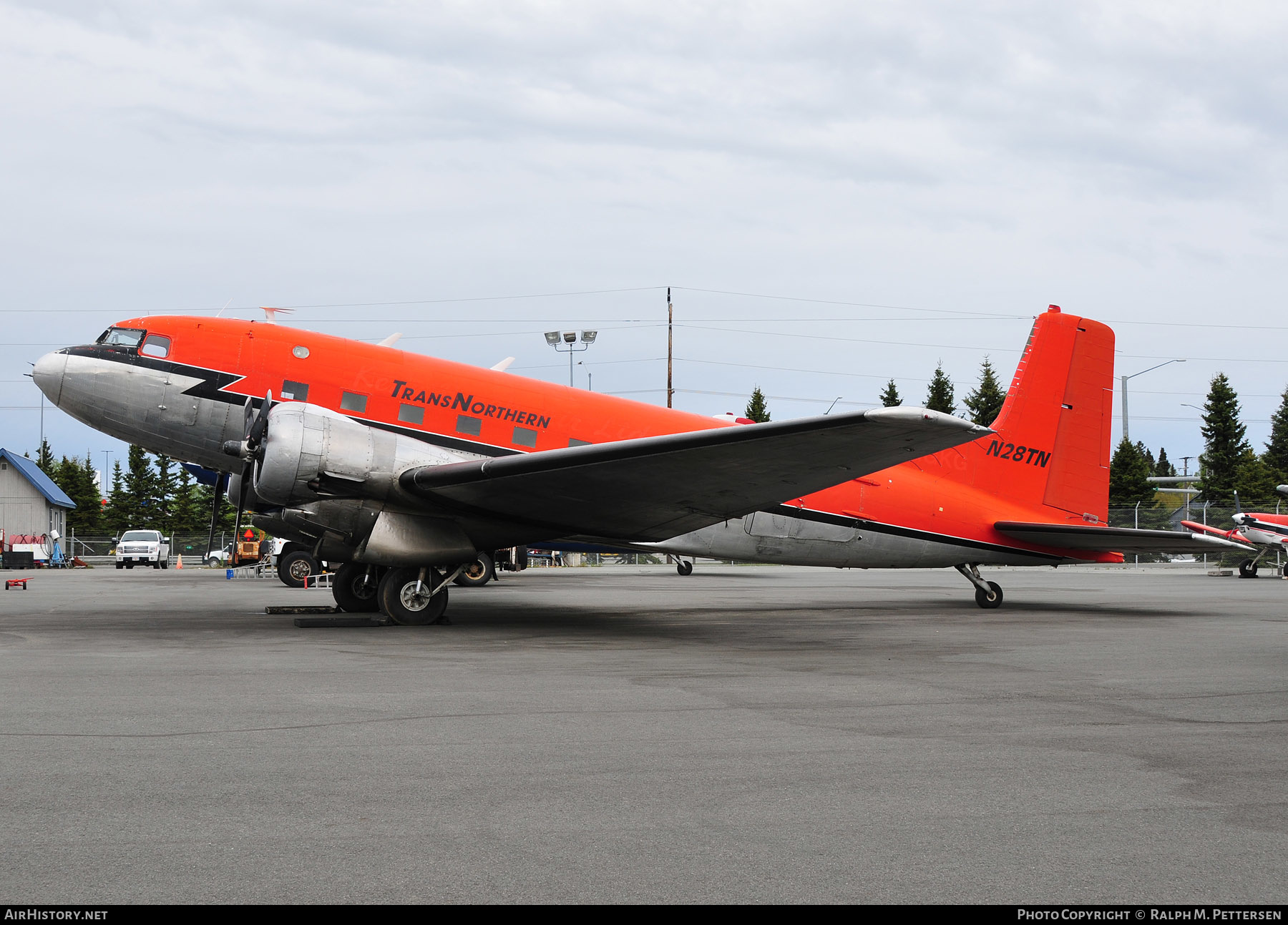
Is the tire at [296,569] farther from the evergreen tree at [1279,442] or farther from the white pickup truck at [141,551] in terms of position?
the evergreen tree at [1279,442]

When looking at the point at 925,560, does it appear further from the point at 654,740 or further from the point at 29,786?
the point at 29,786

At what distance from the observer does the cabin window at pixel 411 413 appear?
1457 cm

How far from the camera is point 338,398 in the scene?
47.4 feet

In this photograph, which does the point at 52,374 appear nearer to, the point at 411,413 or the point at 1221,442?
the point at 411,413

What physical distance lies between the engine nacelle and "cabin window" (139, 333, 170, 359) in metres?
2.88

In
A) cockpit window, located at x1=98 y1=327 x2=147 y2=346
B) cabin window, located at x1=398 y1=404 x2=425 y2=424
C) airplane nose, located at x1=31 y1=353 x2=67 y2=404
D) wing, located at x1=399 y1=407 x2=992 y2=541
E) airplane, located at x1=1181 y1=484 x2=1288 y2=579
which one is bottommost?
airplane, located at x1=1181 y1=484 x2=1288 y2=579

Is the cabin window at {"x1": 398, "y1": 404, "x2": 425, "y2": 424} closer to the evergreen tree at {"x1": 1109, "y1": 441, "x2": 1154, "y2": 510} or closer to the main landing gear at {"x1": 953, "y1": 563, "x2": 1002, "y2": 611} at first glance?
the main landing gear at {"x1": 953, "y1": 563, "x2": 1002, "y2": 611}

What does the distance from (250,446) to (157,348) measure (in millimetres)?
2907

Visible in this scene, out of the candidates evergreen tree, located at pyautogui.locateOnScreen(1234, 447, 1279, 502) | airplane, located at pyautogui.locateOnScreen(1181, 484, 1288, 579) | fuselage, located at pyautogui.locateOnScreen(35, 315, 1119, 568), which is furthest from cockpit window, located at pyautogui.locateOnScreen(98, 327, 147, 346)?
evergreen tree, located at pyautogui.locateOnScreen(1234, 447, 1279, 502)

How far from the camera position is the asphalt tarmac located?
3545 millimetres

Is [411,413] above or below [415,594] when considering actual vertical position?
above

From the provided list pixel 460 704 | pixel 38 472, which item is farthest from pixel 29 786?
pixel 38 472

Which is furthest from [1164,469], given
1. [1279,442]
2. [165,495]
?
[165,495]

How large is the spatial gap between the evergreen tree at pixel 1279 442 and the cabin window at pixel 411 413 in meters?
76.1
